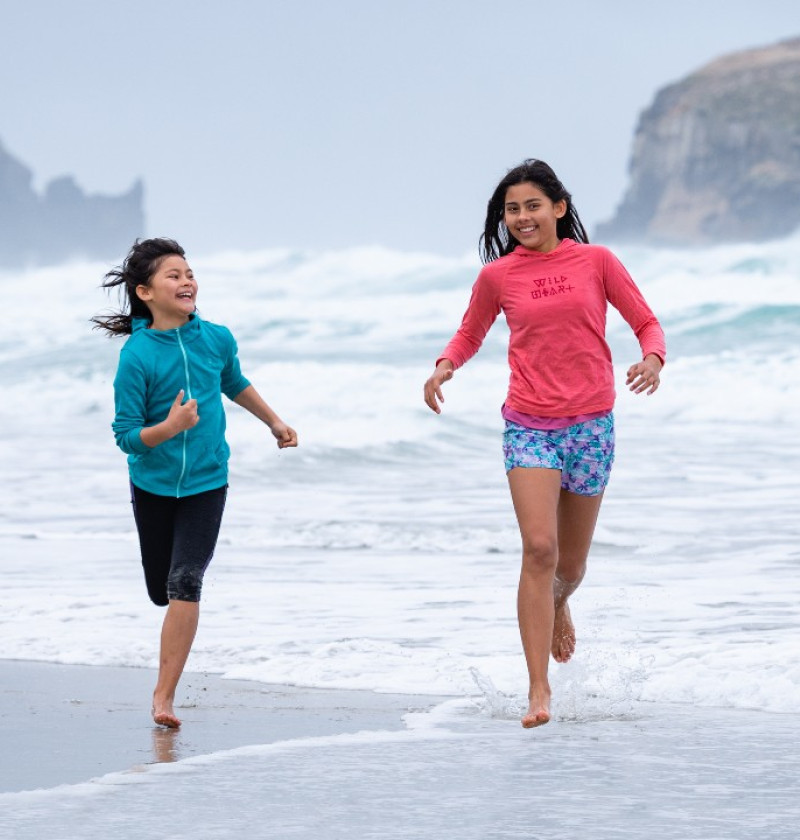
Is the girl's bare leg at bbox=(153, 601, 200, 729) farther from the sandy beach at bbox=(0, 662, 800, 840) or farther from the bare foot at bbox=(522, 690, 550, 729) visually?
the bare foot at bbox=(522, 690, 550, 729)

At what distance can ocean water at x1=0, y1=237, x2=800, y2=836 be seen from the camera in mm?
6016

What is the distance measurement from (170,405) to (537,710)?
1.41 meters

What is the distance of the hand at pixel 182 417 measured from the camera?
4.64 m

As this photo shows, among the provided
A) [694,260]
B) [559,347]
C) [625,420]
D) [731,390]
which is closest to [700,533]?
[559,347]

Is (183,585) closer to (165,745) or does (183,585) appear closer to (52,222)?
(165,745)

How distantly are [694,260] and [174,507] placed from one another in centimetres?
4615

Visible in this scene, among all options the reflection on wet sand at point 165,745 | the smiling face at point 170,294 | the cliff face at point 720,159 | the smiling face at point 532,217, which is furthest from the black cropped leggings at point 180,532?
the cliff face at point 720,159

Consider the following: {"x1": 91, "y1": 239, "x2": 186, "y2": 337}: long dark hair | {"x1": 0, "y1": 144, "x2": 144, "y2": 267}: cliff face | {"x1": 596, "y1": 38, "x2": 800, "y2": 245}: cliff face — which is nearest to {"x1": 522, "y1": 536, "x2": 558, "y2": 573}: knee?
{"x1": 91, "y1": 239, "x2": 186, "y2": 337}: long dark hair

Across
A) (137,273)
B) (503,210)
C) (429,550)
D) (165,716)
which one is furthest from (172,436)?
(429,550)

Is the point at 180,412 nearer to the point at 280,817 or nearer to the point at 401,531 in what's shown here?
the point at 280,817

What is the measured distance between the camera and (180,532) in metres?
4.88

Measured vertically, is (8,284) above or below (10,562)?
above

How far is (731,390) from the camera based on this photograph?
23.9m

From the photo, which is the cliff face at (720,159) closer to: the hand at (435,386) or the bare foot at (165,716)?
the hand at (435,386)
